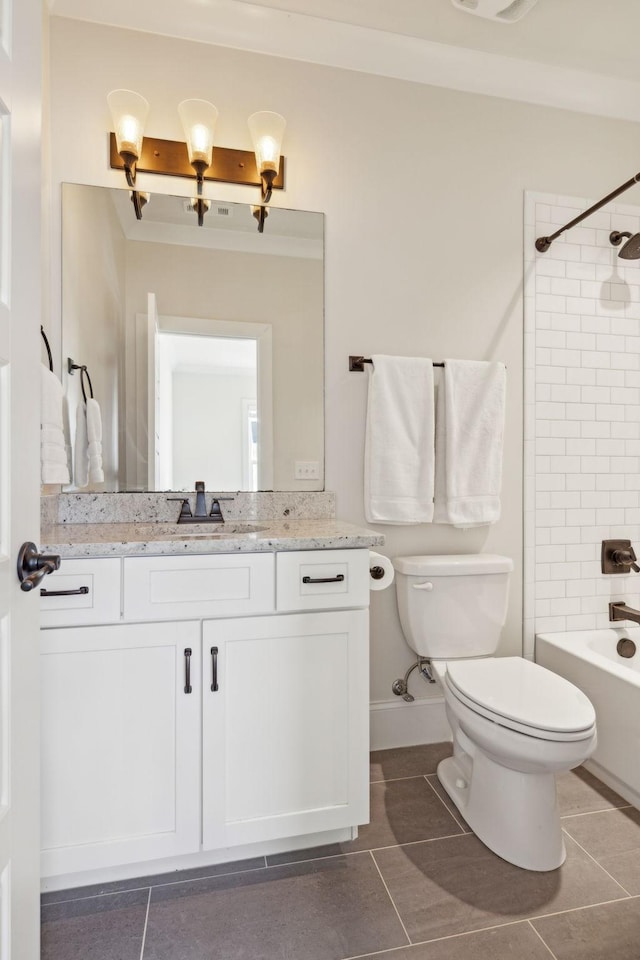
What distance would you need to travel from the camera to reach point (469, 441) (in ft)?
6.88

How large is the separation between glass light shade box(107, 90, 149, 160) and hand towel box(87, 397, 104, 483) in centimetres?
86

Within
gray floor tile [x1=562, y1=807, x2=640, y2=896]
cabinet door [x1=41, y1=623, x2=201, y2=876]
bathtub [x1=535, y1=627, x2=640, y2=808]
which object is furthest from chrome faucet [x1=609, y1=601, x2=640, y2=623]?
cabinet door [x1=41, y1=623, x2=201, y2=876]

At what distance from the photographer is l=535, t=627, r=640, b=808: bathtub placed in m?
1.76

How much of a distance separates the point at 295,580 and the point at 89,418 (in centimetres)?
96

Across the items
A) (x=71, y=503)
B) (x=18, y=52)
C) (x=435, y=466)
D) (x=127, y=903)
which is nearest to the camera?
(x=18, y=52)

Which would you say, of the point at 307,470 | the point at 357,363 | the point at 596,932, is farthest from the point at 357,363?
the point at 596,932

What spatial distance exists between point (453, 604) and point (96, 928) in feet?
4.48

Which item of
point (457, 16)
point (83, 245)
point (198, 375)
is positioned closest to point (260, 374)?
point (198, 375)

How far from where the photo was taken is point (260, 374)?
2021 millimetres

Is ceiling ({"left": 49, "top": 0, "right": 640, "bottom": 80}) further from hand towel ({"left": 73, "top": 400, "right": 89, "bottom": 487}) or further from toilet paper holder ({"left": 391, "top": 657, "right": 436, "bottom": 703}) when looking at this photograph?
toilet paper holder ({"left": 391, "top": 657, "right": 436, "bottom": 703})

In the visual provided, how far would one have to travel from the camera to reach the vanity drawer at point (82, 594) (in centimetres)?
130

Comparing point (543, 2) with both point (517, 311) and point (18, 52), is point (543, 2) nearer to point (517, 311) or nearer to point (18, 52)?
point (517, 311)

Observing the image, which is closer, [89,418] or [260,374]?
[89,418]

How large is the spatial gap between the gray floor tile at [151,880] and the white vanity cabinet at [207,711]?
33 mm
